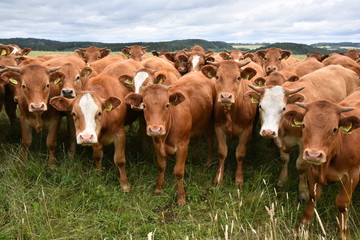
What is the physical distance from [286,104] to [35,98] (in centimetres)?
464

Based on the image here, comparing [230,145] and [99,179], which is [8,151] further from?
A: [230,145]

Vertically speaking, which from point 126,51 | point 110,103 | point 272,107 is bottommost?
point 272,107

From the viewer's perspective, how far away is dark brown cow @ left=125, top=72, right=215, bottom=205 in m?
5.46

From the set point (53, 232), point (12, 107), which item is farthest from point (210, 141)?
point (12, 107)

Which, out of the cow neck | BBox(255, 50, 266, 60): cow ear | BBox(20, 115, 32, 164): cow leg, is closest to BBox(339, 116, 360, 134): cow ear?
the cow neck

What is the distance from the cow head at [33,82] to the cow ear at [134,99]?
5.74ft

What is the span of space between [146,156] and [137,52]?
6.89m

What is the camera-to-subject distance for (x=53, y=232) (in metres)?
4.75

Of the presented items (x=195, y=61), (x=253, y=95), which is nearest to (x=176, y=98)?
(x=253, y=95)

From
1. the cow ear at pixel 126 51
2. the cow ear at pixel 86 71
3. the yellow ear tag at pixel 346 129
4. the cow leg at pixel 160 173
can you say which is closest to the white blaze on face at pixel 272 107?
the yellow ear tag at pixel 346 129

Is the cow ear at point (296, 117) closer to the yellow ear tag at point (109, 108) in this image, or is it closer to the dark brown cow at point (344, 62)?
the yellow ear tag at point (109, 108)

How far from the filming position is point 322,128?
4.31 m

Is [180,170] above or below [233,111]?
below

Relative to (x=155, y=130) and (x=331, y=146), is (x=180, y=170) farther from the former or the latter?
(x=331, y=146)
